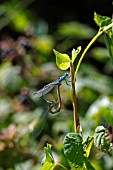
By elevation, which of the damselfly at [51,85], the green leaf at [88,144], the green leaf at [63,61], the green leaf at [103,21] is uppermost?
the green leaf at [103,21]

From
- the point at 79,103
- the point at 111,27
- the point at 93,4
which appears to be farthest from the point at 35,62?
the point at 93,4

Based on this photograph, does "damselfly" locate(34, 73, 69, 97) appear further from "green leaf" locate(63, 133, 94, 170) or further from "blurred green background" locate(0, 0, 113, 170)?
"blurred green background" locate(0, 0, 113, 170)

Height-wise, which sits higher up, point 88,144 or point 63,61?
point 63,61

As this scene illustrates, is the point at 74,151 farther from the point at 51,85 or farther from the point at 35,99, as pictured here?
the point at 35,99

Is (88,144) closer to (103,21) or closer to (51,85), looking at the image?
(51,85)

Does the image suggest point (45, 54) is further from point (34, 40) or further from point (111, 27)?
point (111, 27)

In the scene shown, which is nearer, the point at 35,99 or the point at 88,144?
the point at 88,144

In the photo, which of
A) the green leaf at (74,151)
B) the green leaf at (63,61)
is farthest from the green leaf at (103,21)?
the green leaf at (74,151)

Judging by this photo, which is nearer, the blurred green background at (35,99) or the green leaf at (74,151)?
the green leaf at (74,151)

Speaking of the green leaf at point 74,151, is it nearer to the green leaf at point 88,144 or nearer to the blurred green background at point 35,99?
the green leaf at point 88,144

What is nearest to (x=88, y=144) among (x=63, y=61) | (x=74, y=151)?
(x=74, y=151)

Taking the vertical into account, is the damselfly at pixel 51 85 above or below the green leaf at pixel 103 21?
below
